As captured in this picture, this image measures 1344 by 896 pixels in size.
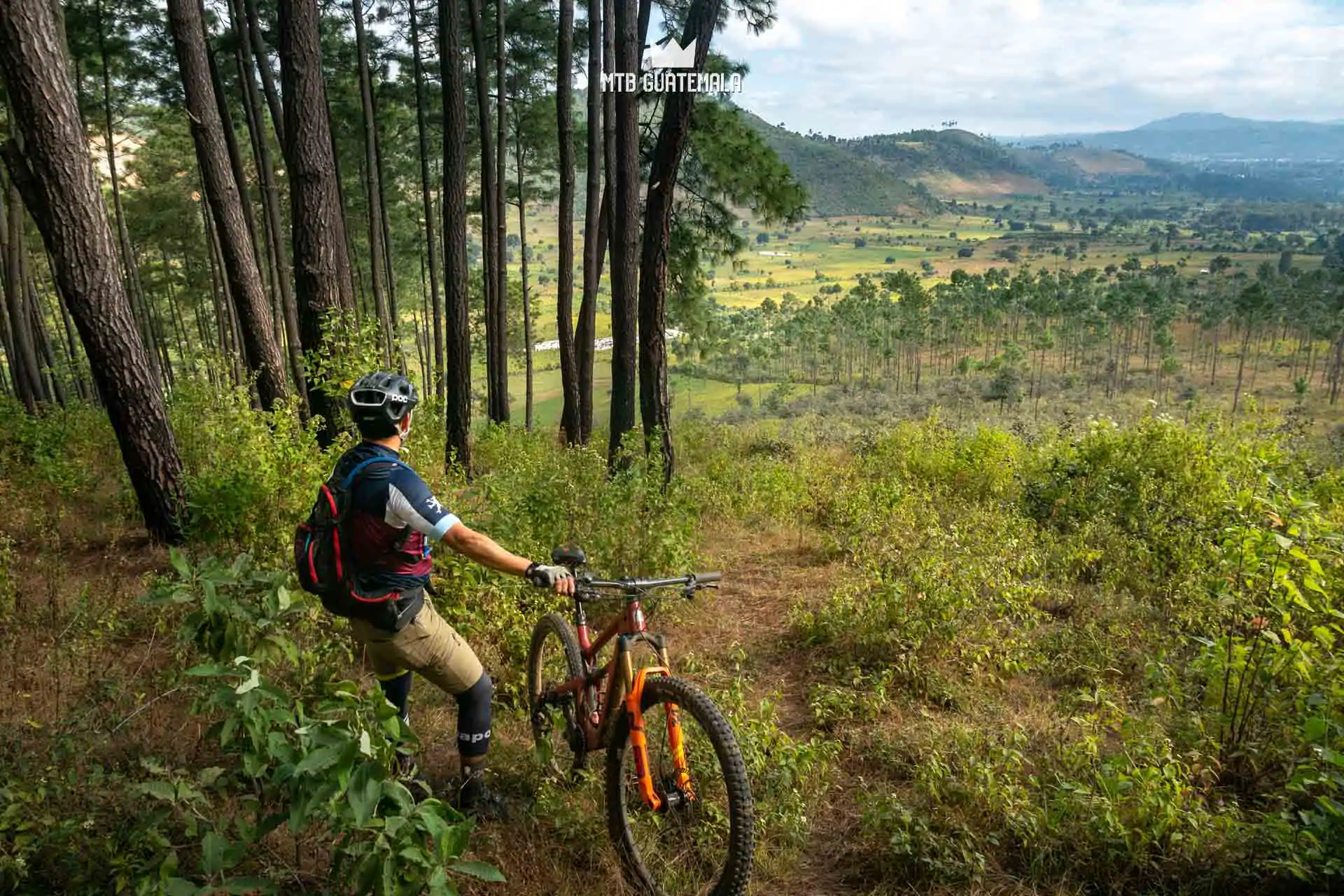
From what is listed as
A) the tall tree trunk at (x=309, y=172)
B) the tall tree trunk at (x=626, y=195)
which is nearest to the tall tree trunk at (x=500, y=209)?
the tall tree trunk at (x=626, y=195)

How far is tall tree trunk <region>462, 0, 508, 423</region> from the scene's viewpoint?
12070 millimetres

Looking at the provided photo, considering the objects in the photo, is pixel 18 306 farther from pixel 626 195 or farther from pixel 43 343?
pixel 626 195

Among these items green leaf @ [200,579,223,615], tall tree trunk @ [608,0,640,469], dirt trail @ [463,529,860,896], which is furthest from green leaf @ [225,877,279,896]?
tall tree trunk @ [608,0,640,469]

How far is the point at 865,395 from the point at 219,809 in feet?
240

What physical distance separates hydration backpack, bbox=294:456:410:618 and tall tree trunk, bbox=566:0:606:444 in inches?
369

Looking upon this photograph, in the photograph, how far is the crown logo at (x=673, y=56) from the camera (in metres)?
8.12

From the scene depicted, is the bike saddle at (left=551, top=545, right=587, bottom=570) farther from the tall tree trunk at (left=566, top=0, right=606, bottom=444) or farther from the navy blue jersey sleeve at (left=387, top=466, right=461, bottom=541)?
the tall tree trunk at (left=566, top=0, right=606, bottom=444)

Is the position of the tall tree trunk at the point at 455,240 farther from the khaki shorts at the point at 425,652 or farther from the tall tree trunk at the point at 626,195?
the khaki shorts at the point at 425,652

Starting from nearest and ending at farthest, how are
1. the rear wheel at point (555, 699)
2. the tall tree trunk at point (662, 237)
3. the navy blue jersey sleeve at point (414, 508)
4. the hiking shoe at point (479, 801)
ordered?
the navy blue jersey sleeve at point (414, 508) → the hiking shoe at point (479, 801) → the rear wheel at point (555, 699) → the tall tree trunk at point (662, 237)

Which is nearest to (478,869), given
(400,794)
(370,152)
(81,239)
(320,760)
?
(400,794)

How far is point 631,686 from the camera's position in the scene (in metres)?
3.31

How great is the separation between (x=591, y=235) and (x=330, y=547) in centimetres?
1155

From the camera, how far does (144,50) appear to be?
13984 mm

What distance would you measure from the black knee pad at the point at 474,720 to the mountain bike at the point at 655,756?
30 cm
